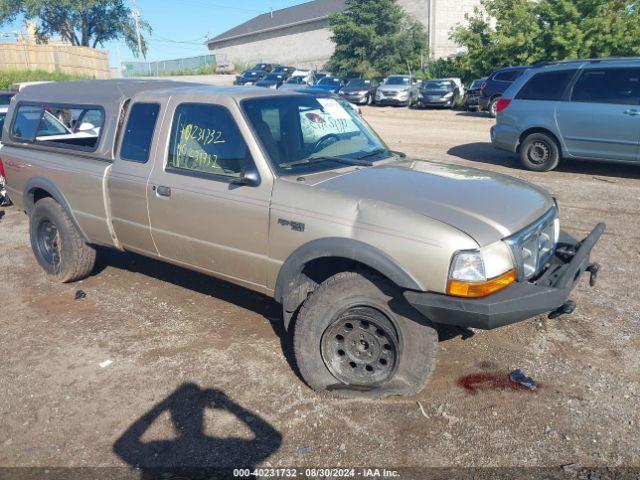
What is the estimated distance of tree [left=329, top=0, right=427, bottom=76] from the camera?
39438 millimetres

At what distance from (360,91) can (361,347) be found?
26.0 m

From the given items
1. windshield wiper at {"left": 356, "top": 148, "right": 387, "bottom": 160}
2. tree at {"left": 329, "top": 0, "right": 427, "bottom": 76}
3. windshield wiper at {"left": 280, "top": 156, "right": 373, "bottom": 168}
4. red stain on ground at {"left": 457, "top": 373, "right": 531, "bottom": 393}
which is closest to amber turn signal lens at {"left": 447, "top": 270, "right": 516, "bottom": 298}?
red stain on ground at {"left": 457, "top": 373, "right": 531, "bottom": 393}

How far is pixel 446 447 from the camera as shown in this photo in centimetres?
308

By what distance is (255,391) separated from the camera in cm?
367

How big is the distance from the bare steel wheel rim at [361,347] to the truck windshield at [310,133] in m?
1.10

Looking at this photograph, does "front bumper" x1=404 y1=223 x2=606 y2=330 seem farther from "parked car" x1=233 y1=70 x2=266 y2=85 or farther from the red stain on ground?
"parked car" x1=233 y1=70 x2=266 y2=85

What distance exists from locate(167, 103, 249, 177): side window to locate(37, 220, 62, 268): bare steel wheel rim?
2.10 metres

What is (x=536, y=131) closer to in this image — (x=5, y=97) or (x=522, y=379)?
(x=522, y=379)

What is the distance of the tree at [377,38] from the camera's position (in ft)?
129

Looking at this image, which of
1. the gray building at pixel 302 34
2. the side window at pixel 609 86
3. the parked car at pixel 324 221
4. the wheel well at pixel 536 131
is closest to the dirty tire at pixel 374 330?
the parked car at pixel 324 221

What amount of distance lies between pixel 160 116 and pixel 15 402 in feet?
7.42

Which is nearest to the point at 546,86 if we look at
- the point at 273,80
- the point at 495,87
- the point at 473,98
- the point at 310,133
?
the point at 310,133

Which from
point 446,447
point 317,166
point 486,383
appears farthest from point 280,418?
point 317,166

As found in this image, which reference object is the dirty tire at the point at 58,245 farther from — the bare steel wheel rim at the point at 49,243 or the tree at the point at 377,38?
the tree at the point at 377,38
